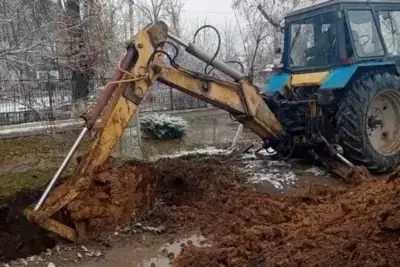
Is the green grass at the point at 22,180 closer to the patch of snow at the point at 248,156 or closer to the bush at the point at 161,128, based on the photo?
the patch of snow at the point at 248,156

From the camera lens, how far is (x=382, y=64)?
285 inches

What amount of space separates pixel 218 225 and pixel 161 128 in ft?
20.1

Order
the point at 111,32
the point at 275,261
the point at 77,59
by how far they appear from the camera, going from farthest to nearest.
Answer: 1. the point at 111,32
2. the point at 77,59
3. the point at 275,261

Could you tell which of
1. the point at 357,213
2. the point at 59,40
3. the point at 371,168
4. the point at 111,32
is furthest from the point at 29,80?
the point at 357,213

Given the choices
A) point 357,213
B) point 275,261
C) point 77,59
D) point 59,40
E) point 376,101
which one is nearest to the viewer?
point 275,261

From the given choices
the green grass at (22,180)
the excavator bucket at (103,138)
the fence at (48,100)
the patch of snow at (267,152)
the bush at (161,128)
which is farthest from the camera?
the bush at (161,128)

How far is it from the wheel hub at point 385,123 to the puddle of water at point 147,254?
3825 mm

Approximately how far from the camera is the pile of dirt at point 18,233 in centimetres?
511

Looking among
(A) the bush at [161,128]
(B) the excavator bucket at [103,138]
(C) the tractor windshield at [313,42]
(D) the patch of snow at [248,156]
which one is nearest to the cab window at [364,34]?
(C) the tractor windshield at [313,42]

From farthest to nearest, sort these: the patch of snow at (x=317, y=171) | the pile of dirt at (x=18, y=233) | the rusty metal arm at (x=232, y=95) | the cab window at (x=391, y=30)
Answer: the cab window at (x=391, y=30), the patch of snow at (x=317, y=171), the rusty metal arm at (x=232, y=95), the pile of dirt at (x=18, y=233)

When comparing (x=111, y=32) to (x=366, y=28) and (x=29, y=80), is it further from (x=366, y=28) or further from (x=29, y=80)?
(x=366, y=28)

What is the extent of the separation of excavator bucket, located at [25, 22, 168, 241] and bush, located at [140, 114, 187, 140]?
18.6ft

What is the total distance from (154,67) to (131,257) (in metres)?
2.02

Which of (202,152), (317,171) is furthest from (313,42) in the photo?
(202,152)
